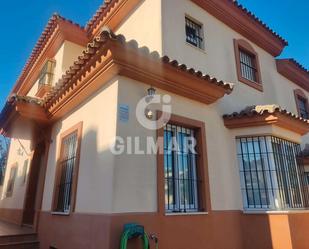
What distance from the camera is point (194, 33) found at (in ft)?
26.1

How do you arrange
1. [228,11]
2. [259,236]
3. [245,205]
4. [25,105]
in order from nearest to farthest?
[259,236] → [245,205] → [25,105] → [228,11]

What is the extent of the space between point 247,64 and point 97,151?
682 cm

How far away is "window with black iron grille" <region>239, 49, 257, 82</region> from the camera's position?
914 centimetres

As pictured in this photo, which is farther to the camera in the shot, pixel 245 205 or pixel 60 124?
pixel 60 124

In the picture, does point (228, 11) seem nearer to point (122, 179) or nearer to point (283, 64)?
point (283, 64)

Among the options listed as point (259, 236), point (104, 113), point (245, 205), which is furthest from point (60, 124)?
point (259, 236)

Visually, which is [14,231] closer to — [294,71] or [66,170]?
[66,170]

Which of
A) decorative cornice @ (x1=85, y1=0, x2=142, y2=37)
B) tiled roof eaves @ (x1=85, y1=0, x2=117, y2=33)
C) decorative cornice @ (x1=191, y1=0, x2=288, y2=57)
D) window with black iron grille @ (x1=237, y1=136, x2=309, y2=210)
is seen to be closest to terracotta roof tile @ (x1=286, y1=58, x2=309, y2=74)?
decorative cornice @ (x1=191, y1=0, x2=288, y2=57)

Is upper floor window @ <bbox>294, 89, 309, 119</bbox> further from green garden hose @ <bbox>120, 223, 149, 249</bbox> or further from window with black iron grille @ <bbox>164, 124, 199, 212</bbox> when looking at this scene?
green garden hose @ <bbox>120, 223, 149, 249</bbox>

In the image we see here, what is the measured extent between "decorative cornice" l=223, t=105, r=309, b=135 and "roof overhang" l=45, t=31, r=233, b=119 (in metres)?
0.78

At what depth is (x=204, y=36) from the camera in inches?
314

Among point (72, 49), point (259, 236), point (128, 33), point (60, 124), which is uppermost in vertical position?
point (72, 49)

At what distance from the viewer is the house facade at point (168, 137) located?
16.0ft

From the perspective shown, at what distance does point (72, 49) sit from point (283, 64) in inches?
357
